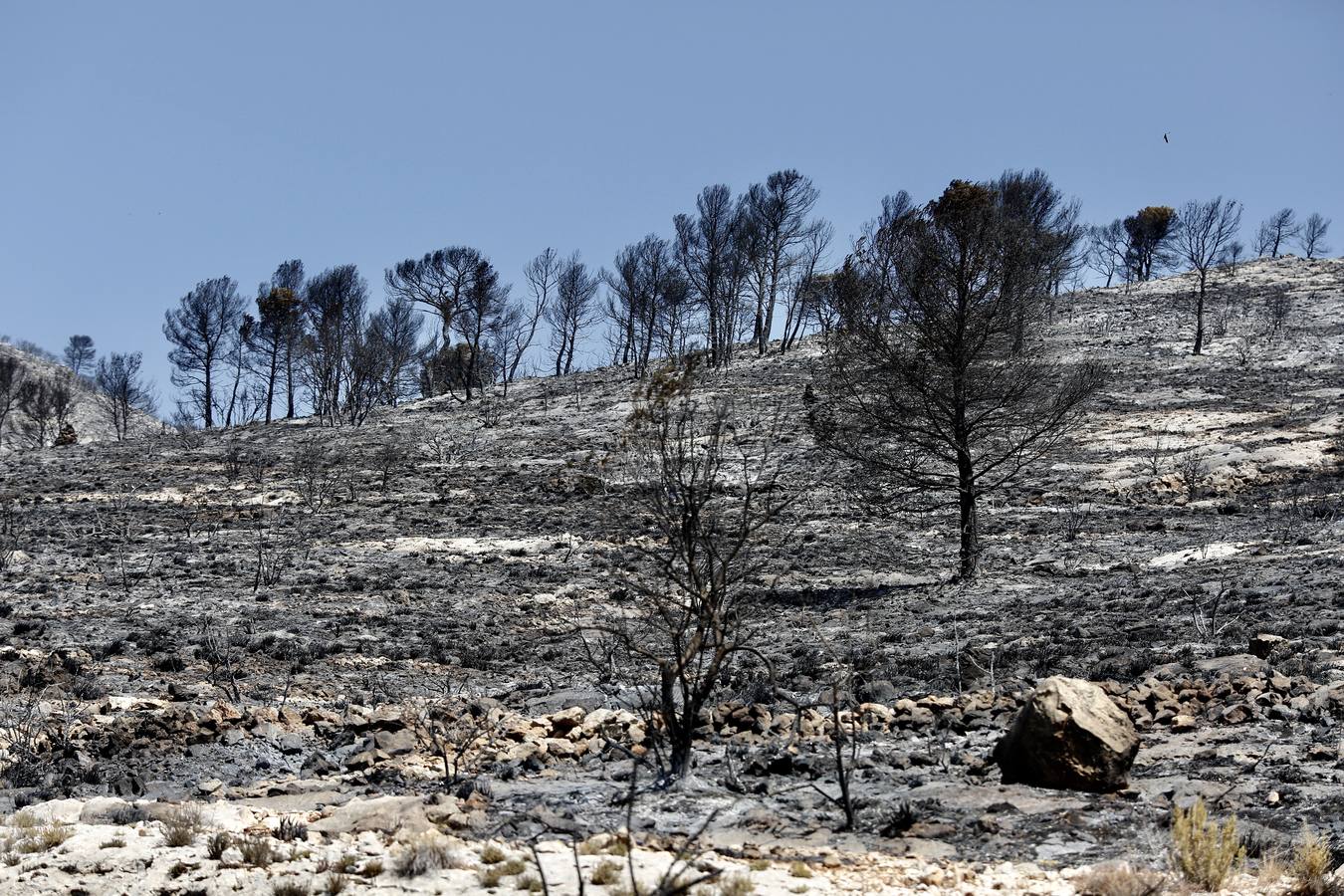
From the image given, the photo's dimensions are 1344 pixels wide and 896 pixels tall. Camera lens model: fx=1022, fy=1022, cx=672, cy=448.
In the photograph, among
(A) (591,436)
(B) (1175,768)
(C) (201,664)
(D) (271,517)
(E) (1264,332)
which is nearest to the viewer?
(B) (1175,768)

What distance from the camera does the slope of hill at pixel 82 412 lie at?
6912 cm

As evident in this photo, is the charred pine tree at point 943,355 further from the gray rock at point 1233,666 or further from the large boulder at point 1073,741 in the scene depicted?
the large boulder at point 1073,741

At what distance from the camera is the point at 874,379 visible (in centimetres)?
1731

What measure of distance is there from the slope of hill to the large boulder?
71145 millimetres

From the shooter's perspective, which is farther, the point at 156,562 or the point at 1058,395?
the point at 156,562

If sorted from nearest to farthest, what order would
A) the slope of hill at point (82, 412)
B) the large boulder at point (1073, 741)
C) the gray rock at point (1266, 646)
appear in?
the large boulder at point (1073, 741) < the gray rock at point (1266, 646) < the slope of hill at point (82, 412)

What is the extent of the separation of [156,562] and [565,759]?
13.7 m

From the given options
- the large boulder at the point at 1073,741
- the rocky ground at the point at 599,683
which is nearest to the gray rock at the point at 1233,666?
the rocky ground at the point at 599,683

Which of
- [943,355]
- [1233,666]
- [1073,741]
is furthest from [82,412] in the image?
[1073,741]

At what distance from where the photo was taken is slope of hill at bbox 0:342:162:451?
69.1 metres

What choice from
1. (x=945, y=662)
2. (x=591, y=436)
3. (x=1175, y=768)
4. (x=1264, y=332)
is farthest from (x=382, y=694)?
(x=1264, y=332)

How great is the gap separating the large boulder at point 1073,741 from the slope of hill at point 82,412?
71.1 meters

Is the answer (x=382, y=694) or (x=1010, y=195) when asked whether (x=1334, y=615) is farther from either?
(x=1010, y=195)

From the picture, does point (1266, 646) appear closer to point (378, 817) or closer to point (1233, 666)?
point (1233, 666)
